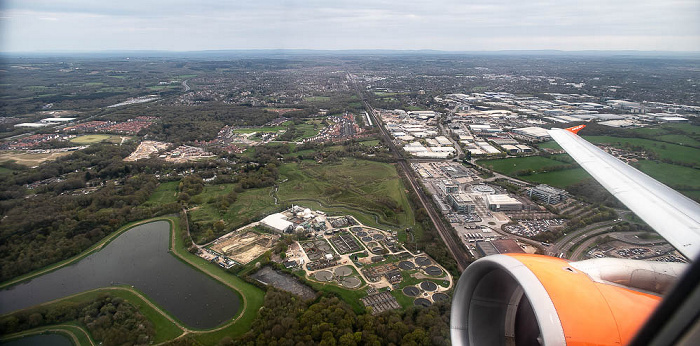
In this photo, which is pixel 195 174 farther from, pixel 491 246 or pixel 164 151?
pixel 491 246

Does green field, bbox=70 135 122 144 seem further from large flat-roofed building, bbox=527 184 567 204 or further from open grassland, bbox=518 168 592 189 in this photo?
open grassland, bbox=518 168 592 189

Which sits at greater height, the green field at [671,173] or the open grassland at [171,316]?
the green field at [671,173]

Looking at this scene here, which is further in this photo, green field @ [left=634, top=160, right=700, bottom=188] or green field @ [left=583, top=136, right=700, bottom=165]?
green field @ [left=583, top=136, right=700, bottom=165]

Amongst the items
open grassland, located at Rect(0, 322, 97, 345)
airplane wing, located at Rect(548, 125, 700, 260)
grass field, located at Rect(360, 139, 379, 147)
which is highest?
airplane wing, located at Rect(548, 125, 700, 260)

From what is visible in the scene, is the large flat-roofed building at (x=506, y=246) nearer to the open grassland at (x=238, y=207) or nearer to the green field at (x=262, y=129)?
the open grassland at (x=238, y=207)

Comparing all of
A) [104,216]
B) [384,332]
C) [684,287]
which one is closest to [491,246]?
[384,332]

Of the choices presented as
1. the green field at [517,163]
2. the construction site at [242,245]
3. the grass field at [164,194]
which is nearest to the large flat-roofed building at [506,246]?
the construction site at [242,245]

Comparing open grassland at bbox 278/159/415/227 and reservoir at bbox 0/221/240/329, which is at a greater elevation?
open grassland at bbox 278/159/415/227

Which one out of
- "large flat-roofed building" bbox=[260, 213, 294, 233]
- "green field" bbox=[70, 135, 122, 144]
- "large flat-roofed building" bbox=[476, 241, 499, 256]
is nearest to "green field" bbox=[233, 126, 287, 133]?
"green field" bbox=[70, 135, 122, 144]
